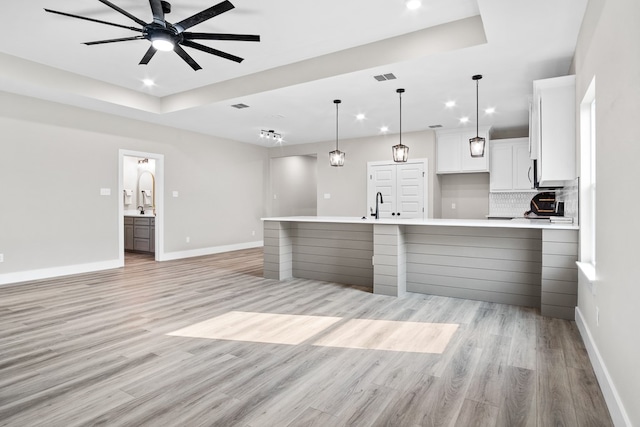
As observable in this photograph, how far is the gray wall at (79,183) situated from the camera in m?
5.06

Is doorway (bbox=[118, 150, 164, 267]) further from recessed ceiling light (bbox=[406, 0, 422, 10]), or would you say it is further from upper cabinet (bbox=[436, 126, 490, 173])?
upper cabinet (bbox=[436, 126, 490, 173])

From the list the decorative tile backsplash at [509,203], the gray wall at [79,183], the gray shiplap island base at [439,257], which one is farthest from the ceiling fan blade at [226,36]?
the decorative tile backsplash at [509,203]

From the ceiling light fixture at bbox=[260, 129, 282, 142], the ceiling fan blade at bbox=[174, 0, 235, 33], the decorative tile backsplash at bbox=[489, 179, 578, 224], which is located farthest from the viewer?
the ceiling light fixture at bbox=[260, 129, 282, 142]

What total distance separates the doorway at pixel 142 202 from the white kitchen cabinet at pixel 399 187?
4.34m

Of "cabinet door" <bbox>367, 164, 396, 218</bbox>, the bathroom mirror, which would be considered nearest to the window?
"cabinet door" <bbox>367, 164, 396, 218</bbox>

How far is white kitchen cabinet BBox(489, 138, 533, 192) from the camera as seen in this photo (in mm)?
6730

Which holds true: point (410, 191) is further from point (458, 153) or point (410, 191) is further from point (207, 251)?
point (207, 251)

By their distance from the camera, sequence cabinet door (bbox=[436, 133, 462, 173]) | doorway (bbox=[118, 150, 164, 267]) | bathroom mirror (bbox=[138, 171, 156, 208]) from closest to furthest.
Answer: doorway (bbox=[118, 150, 164, 267]) < cabinet door (bbox=[436, 133, 462, 173]) < bathroom mirror (bbox=[138, 171, 156, 208])

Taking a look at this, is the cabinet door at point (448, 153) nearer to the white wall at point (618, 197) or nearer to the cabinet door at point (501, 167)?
the cabinet door at point (501, 167)

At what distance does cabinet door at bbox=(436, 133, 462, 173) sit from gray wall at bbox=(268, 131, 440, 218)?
0.47 feet

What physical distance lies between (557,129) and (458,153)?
376 cm

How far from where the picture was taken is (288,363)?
2484 mm

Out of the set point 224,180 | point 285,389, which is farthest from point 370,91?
point 224,180

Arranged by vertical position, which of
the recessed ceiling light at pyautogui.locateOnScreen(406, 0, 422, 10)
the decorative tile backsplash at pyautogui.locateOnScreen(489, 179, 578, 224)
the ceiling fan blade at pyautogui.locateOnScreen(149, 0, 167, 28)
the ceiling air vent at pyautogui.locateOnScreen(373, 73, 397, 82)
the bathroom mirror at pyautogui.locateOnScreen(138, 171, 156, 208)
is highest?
the recessed ceiling light at pyautogui.locateOnScreen(406, 0, 422, 10)
